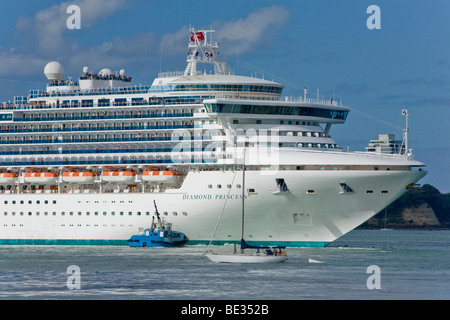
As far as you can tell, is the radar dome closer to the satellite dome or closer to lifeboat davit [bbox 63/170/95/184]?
the satellite dome

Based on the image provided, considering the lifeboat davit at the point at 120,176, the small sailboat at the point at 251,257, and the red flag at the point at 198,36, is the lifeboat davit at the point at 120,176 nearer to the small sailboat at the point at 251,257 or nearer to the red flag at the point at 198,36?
the red flag at the point at 198,36

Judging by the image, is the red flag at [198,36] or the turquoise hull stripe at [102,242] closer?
the turquoise hull stripe at [102,242]

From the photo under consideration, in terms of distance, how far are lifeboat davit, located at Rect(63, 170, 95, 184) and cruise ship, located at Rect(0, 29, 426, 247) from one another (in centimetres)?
9

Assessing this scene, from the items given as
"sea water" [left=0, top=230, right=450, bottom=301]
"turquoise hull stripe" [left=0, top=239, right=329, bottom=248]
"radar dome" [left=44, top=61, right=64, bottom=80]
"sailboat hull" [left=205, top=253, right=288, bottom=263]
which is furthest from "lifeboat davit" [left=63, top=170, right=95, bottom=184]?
"sailboat hull" [left=205, top=253, right=288, bottom=263]

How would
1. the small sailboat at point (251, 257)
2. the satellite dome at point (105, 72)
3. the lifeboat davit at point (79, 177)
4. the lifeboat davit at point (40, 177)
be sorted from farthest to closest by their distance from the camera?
the satellite dome at point (105, 72) < the lifeboat davit at point (40, 177) < the lifeboat davit at point (79, 177) < the small sailboat at point (251, 257)

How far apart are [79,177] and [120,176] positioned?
3397 millimetres

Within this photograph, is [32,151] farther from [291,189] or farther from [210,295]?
[210,295]

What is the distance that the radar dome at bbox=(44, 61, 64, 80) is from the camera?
82.1 meters

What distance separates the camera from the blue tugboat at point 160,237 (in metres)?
69.2

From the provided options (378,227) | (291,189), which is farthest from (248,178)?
(378,227)

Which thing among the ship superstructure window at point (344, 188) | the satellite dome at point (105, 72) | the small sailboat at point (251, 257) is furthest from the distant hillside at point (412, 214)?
the small sailboat at point (251, 257)

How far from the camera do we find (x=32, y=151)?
77.4m

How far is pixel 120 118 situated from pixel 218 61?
8.47 m

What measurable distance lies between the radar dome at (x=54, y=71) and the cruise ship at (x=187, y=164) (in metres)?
0.73
